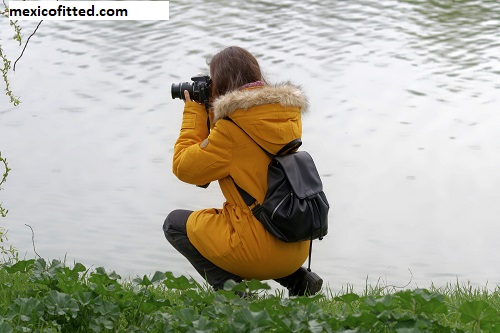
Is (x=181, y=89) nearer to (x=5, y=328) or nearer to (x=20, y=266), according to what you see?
(x=20, y=266)

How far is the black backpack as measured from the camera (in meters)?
4.08

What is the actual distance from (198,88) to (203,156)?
1.10 feet

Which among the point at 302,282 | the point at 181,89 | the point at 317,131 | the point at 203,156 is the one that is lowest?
the point at 317,131

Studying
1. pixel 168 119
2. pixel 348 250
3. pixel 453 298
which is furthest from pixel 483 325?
pixel 168 119

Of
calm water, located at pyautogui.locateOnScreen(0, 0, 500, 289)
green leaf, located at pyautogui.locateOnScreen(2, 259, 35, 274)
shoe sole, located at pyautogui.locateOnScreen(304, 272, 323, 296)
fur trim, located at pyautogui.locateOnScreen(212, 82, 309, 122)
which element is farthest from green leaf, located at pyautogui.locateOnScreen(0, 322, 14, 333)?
calm water, located at pyautogui.locateOnScreen(0, 0, 500, 289)

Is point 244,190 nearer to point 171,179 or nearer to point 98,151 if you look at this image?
point 171,179

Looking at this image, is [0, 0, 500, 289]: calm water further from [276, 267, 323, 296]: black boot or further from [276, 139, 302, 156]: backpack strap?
[276, 139, 302, 156]: backpack strap

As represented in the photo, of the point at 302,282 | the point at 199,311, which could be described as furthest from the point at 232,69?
the point at 199,311

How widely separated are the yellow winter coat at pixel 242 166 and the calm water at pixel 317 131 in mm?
1390

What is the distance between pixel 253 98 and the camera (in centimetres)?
407

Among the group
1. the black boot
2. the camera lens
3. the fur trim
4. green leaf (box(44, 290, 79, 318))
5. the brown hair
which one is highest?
the brown hair

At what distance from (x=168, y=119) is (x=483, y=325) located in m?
5.16

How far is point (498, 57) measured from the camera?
9.76m

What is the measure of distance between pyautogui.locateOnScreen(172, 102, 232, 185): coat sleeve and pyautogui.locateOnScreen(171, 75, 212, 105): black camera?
15cm
